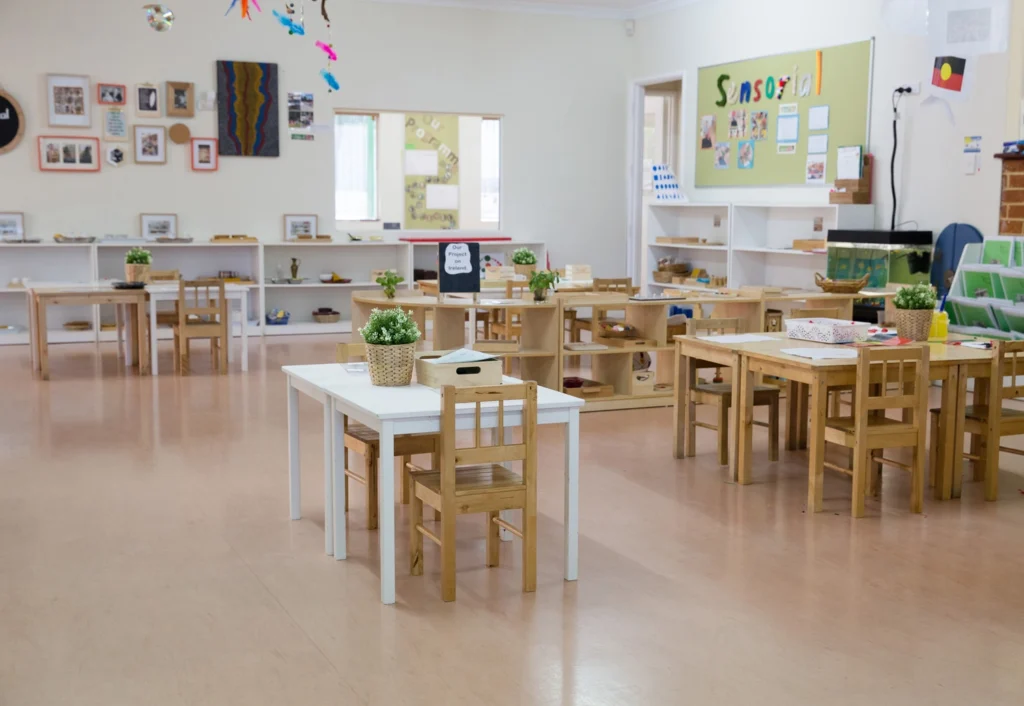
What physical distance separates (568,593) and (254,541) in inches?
56.3

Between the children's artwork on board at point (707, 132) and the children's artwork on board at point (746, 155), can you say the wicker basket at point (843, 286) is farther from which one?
the children's artwork on board at point (707, 132)

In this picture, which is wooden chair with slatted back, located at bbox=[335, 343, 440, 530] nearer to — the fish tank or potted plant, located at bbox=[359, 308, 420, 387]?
potted plant, located at bbox=[359, 308, 420, 387]

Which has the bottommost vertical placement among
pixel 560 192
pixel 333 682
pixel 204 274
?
pixel 333 682

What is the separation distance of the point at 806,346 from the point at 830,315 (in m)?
1.62

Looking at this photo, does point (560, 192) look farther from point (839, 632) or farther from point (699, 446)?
Answer: point (839, 632)

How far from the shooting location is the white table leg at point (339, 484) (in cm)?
442

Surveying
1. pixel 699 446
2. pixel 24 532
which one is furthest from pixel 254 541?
pixel 699 446

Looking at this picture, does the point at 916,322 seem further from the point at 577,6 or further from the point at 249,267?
the point at 577,6

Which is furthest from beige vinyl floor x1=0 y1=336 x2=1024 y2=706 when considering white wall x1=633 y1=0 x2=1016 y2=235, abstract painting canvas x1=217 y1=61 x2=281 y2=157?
abstract painting canvas x1=217 y1=61 x2=281 y2=157

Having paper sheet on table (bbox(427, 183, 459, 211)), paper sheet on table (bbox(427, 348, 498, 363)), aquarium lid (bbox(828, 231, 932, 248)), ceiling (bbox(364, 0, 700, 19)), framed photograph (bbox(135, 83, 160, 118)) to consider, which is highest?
ceiling (bbox(364, 0, 700, 19))

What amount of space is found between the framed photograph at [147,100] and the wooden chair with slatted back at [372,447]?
23.2 feet

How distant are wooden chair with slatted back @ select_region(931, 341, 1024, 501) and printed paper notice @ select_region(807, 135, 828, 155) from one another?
189 inches

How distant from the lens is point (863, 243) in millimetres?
8984

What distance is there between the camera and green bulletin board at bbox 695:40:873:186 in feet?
32.1
